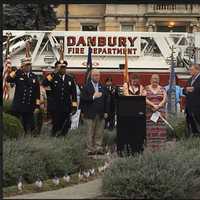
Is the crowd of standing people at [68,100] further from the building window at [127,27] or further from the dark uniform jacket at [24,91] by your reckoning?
the building window at [127,27]

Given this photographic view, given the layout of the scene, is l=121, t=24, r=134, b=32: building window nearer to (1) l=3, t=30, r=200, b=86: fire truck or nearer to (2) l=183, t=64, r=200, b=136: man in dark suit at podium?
Answer: (1) l=3, t=30, r=200, b=86: fire truck

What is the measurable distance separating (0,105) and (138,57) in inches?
922

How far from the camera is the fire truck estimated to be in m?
28.0

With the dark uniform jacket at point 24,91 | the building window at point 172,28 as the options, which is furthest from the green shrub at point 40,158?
the building window at point 172,28

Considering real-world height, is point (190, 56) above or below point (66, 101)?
above

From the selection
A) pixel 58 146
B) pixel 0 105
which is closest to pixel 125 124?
pixel 58 146

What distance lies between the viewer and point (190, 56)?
28.2 m

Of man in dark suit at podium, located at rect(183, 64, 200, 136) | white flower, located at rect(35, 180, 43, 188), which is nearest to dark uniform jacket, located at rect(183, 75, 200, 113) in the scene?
man in dark suit at podium, located at rect(183, 64, 200, 136)

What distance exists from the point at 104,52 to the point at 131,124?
1720 cm

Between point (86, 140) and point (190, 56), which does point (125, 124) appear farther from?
point (190, 56)

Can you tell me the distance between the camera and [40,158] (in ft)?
29.9

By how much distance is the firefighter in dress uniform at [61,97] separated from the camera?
12680mm

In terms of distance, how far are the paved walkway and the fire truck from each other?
19.5m

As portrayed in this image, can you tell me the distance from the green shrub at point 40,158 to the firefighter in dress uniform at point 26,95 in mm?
2414
